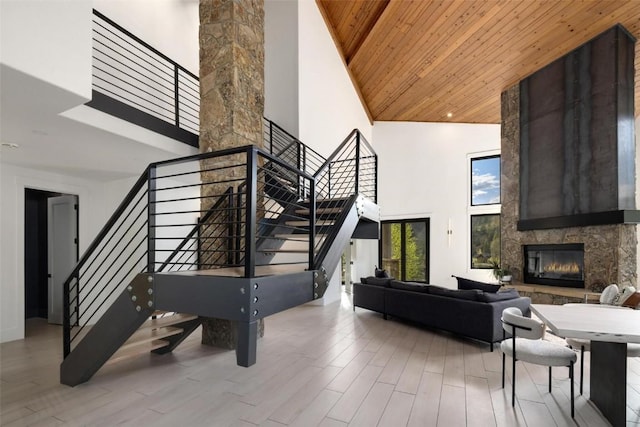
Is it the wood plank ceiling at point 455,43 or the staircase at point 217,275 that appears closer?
the staircase at point 217,275

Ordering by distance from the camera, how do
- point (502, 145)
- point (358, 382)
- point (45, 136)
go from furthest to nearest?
point (502, 145), point (45, 136), point (358, 382)

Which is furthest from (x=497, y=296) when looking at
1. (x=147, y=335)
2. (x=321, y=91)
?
(x=321, y=91)

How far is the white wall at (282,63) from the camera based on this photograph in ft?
22.1

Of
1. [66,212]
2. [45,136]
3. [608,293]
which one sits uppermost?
[45,136]

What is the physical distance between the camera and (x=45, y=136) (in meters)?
3.71

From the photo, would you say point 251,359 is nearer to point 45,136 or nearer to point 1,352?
point 45,136

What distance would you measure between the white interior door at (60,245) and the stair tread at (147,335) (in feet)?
10.3

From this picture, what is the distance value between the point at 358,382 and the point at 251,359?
1902 millimetres

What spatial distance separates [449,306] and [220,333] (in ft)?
10.6

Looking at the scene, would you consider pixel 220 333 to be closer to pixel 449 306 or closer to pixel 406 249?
pixel 449 306

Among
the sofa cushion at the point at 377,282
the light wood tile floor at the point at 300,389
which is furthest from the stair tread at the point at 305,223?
the sofa cushion at the point at 377,282

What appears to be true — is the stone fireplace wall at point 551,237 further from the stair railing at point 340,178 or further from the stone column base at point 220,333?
the stone column base at point 220,333

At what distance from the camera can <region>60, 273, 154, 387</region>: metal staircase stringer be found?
8.50 ft

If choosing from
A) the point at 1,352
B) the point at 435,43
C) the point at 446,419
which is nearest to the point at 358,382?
the point at 446,419
